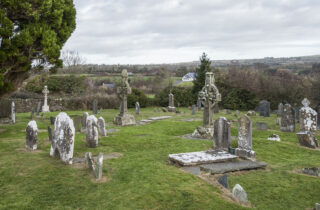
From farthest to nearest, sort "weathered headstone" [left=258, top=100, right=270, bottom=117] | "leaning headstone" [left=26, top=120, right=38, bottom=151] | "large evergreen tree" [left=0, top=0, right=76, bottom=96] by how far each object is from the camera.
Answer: "weathered headstone" [left=258, top=100, right=270, bottom=117]
"large evergreen tree" [left=0, top=0, right=76, bottom=96]
"leaning headstone" [left=26, top=120, right=38, bottom=151]

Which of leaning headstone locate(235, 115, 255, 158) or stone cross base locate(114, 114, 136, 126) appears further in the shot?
stone cross base locate(114, 114, 136, 126)

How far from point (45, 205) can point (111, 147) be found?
498 cm

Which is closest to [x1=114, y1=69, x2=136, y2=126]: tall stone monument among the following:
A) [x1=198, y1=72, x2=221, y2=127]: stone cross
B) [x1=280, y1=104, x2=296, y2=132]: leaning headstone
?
[x1=198, y1=72, x2=221, y2=127]: stone cross

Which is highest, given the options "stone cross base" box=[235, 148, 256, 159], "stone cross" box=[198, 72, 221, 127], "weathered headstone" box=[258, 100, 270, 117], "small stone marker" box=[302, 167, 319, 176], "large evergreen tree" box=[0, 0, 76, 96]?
"large evergreen tree" box=[0, 0, 76, 96]

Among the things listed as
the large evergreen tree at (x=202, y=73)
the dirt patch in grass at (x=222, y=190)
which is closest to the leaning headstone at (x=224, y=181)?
the dirt patch in grass at (x=222, y=190)

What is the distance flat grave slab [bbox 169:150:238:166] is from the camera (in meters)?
7.79

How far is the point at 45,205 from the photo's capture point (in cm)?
518

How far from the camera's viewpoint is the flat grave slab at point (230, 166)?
7242 mm

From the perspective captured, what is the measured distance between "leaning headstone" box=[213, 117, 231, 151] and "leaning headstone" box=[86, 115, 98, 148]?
4806 millimetres

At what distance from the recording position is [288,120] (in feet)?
48.4

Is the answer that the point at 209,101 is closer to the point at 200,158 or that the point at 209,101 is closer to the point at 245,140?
the point at 245,140

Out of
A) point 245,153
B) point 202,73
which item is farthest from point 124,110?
point 202,73

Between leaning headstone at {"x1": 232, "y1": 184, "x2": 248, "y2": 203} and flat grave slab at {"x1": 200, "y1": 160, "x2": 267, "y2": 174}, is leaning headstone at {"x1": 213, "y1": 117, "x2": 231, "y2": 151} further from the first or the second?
leaning headstone at {"x1": 232, "y1": 184, "x2": 248, "y2": 203}

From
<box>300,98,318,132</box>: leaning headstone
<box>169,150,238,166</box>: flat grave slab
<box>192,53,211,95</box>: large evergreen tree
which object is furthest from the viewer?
<box>192,53,211,95</box>: large evergreen tree
